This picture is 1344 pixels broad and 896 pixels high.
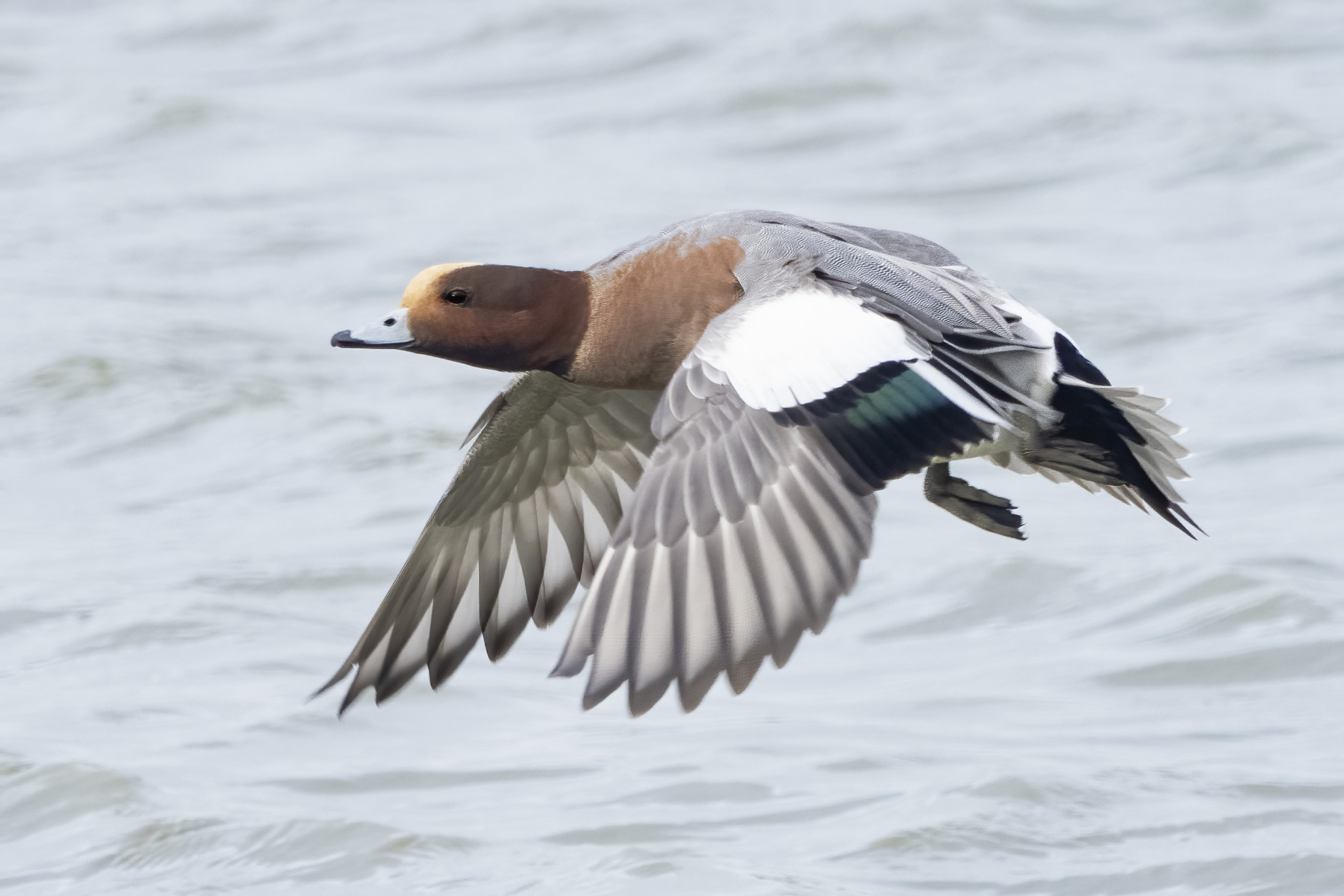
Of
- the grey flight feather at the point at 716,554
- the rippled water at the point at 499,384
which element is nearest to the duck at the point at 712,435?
the grey flight feather at the point at 716,554

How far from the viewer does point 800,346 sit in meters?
4.77

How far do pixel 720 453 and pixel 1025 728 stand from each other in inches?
118

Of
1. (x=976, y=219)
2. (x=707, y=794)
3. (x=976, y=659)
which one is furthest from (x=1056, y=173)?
(x=707, y=794)

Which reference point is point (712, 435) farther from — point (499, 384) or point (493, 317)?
point (499, 384)

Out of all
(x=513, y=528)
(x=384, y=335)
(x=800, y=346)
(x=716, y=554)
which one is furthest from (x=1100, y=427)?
(x=384, y=335)

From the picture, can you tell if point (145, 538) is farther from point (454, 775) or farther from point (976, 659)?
point (976, 659)

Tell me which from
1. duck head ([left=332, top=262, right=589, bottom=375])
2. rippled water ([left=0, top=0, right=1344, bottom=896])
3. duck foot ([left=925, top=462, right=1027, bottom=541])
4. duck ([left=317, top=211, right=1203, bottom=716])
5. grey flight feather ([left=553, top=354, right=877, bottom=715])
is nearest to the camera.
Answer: grey flight feather ([left=553, top=354, right=877, bottom=715])

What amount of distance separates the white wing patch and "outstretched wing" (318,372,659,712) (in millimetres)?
1164

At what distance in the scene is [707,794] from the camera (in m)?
6.98

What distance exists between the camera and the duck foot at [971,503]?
18.7 feet

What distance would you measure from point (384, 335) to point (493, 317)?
278 millimetres

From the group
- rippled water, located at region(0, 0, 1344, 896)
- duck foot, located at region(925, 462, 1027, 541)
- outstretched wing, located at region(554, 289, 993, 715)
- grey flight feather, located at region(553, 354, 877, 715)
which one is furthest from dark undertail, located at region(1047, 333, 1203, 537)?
rippled water, located at region(0, 0, 1344, 896)

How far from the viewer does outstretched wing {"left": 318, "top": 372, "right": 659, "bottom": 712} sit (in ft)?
19.8

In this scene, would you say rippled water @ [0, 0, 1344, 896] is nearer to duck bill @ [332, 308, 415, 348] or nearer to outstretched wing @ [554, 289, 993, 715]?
duck bill @ [332, 308, 415, 348]
